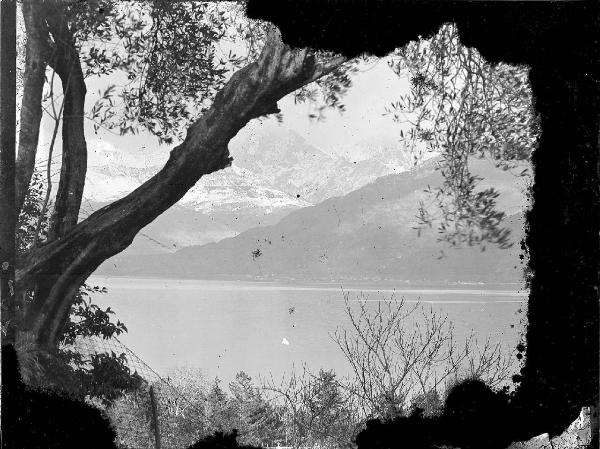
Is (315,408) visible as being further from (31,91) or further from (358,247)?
(31,91)

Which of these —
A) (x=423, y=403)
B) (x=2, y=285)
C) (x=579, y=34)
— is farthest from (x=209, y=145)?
(x=579, y=34)

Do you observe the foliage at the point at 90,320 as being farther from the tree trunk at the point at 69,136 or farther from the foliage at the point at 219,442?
the foliage at the point at 219,442

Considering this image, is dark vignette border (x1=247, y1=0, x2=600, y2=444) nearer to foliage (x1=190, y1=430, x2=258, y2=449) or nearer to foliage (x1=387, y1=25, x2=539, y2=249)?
foliage (x1=387, y1=25, x2=539, y2=249)

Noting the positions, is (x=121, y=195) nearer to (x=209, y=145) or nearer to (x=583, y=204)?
(x=209, y=145)

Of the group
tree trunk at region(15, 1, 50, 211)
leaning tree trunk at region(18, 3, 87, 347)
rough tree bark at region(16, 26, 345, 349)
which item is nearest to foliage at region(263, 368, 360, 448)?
rough tree bark at region(16, 26, 345, 349)

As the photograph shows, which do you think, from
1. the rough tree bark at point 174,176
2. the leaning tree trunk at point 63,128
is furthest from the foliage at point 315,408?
the leaning tree trunk at point 63,128
